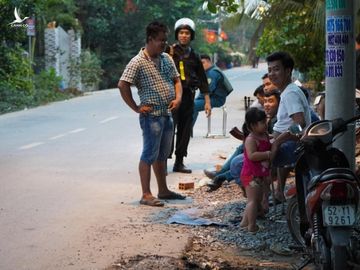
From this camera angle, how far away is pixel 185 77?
951 cm

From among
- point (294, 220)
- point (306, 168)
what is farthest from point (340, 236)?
point (294, 220)

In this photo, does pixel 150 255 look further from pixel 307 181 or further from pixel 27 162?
pixel 27 162

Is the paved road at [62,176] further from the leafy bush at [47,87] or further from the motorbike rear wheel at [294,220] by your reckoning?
the leafy bush at [47,87]

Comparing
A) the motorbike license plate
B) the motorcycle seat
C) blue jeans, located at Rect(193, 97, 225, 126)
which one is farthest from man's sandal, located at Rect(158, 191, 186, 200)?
the motorbike license plate

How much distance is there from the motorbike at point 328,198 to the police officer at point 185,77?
181 inches

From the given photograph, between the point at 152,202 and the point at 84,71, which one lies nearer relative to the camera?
the point at 152,202

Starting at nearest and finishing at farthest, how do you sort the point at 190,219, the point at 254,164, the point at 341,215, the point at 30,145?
the point at 341,215 → the point at 254,164 → the point at 190,219 → the point at 30,145

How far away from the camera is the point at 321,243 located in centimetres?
456

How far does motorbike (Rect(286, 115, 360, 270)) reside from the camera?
4.35 meters

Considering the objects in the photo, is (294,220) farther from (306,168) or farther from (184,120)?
(184,120)

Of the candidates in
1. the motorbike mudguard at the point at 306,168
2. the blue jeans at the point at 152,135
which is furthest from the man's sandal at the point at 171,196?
the motorbike mudguard at the point at 306,168

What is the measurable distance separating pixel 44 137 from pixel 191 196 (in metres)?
6.33

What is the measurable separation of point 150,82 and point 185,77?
1.88 m

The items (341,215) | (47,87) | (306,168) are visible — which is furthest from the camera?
(47,87)
